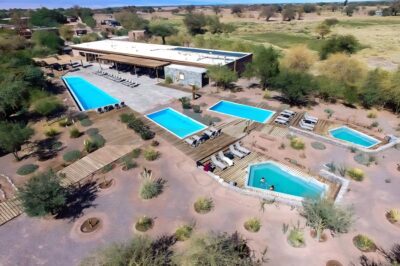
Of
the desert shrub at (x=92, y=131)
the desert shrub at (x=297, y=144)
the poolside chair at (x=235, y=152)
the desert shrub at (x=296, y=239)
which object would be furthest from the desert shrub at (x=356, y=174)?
the desert shrub at (x=92, y=131)

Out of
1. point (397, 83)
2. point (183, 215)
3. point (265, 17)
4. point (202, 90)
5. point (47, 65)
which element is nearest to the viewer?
point (183, 215)

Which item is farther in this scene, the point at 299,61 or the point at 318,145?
the point at 299,61

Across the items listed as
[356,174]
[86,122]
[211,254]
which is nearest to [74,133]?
[86,122]

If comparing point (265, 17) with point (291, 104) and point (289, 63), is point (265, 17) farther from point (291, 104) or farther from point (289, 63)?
point (291, 104)

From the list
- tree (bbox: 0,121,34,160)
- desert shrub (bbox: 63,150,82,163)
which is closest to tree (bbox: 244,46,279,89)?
desert shrub (bbox: 63,150,82,163)

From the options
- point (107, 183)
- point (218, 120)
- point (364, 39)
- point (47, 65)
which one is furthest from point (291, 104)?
point (364, 39)

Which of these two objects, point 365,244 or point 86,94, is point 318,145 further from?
point 86,94

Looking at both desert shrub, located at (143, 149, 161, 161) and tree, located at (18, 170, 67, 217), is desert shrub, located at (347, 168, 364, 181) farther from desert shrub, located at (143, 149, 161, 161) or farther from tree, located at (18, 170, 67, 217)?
tree, located at (18, 170, 67, 217)
